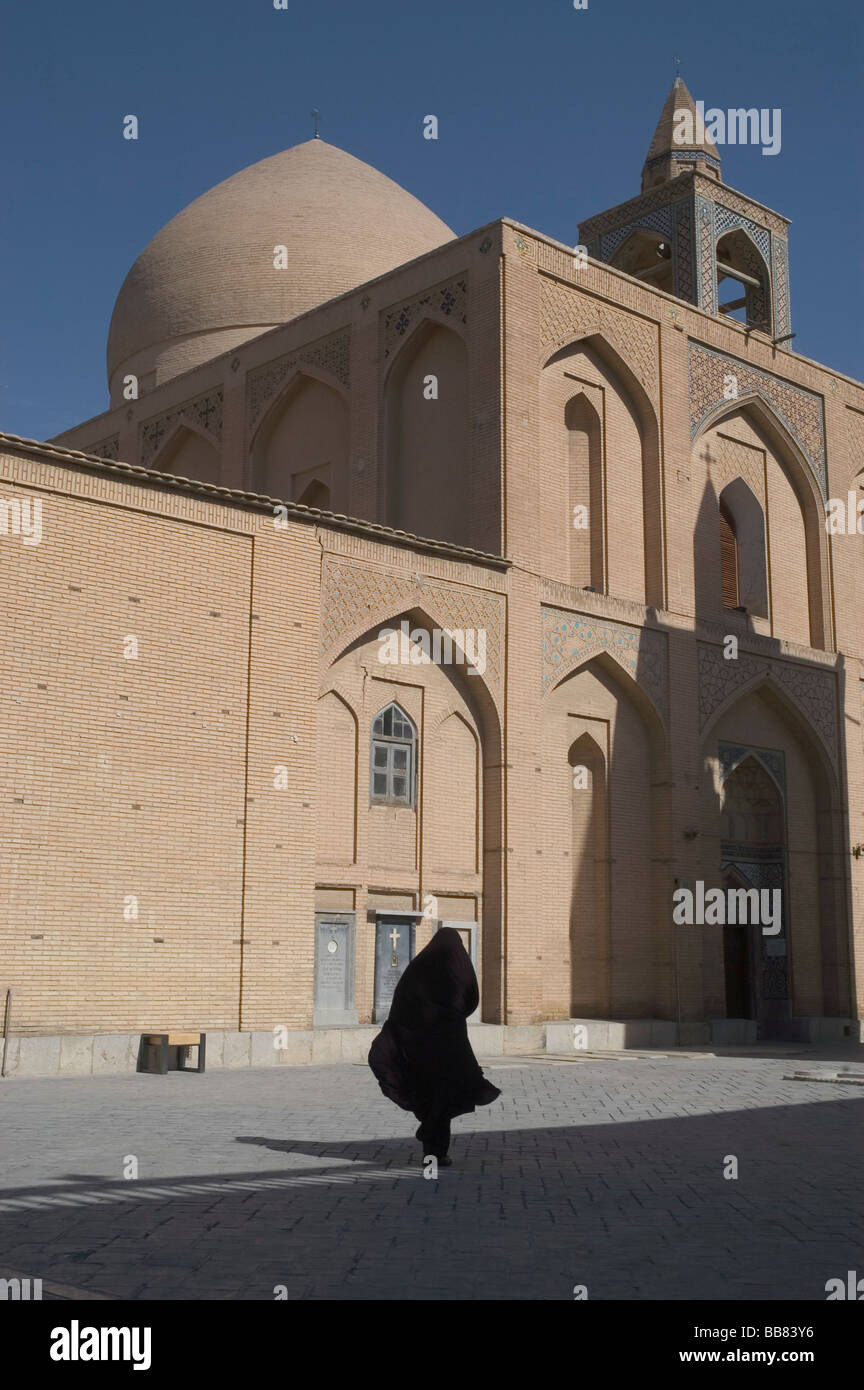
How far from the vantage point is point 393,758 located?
15.2m

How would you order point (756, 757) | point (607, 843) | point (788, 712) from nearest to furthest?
point (607, 843) → point (756, 757) → point (788, 712)

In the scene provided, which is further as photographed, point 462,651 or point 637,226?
point 637,226

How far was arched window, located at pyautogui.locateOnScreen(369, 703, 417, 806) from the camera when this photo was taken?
15.0 metres

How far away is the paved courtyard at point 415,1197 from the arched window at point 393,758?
16.5 ft

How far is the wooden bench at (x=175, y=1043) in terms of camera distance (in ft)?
38.8

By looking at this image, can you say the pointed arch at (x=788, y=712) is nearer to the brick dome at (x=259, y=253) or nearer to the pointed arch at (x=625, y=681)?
the pointed arch at (x=625, y=681)

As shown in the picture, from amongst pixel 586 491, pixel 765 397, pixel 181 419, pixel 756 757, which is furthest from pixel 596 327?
pixel 181 419

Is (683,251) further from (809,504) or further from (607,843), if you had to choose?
(607,843)

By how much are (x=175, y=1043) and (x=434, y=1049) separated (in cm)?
555

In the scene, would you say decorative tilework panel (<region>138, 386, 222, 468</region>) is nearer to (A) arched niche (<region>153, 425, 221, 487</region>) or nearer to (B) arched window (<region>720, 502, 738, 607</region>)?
(A) arched niche (<region>153, 425, 221, 487</region>)

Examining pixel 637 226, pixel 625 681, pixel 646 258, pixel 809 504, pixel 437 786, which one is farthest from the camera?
pixel 646 258

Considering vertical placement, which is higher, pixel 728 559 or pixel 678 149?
pixel 678 149

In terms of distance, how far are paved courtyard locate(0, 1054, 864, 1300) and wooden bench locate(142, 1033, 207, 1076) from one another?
54.3 inches
